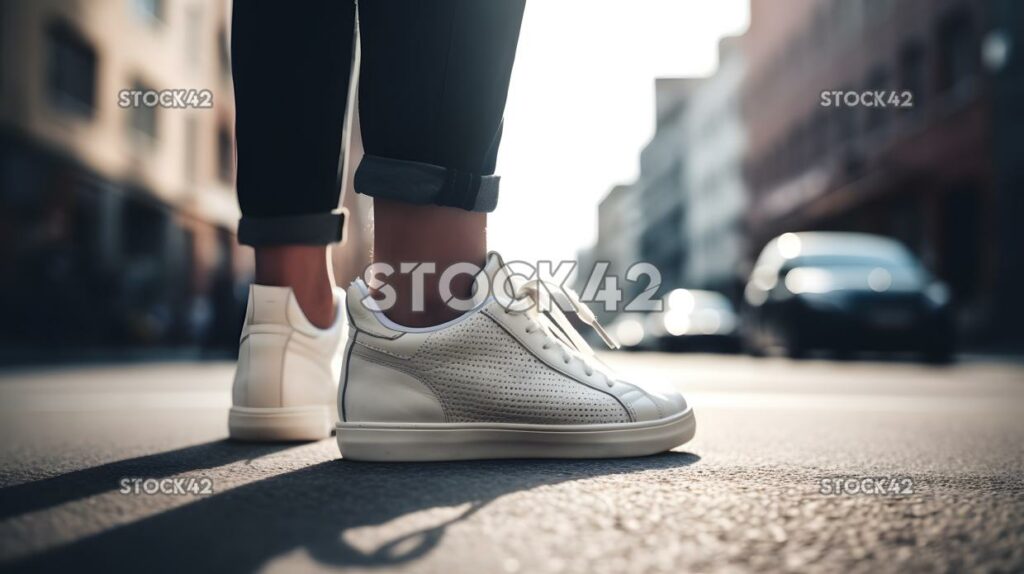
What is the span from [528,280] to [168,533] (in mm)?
777

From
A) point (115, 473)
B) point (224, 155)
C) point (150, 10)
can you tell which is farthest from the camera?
point (224, 155)

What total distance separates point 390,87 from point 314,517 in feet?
2.44

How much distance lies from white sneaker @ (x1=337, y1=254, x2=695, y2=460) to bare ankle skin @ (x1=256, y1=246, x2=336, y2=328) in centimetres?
32

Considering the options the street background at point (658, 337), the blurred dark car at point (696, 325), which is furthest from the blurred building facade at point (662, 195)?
the blurred dark car at point (696, 325)

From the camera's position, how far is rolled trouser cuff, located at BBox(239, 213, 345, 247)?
1.71 metres

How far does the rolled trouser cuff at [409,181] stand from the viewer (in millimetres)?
1447

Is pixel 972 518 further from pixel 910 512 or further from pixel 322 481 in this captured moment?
pixel 322 481

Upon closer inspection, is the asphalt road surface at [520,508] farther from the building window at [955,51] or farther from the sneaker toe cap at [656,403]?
Answer: the building window at [955,51]

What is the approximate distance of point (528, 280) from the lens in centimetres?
154

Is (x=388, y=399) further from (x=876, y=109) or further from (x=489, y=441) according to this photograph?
(x=876, y=109)

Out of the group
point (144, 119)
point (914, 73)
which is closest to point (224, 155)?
point (144, 119)

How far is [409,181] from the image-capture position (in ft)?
4.75

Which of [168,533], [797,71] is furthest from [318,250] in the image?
[797,71]

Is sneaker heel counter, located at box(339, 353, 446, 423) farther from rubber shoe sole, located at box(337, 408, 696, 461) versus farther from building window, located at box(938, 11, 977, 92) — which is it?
building window, located at box(938, 11, 977, 92)
